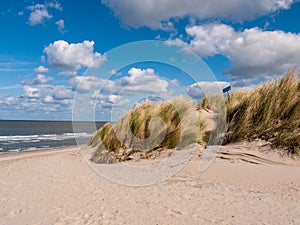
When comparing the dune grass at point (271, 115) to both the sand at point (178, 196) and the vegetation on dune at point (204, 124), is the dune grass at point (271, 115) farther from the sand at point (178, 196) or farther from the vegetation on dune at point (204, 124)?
the sand at point (178, 196)

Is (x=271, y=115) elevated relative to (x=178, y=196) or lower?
elevated

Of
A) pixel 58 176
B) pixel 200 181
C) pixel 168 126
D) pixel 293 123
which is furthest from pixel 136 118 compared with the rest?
pixel 293 123

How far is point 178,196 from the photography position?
5.02 m

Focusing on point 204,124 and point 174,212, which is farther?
point 204,124

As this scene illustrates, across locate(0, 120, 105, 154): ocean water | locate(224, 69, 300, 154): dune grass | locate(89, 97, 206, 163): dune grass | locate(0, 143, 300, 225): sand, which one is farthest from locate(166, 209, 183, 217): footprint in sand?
locate(0, 120, 105, 154): ocean water

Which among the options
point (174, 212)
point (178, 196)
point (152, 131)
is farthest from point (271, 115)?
point (174, 212)

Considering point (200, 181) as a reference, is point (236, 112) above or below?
above

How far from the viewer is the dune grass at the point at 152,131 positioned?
870cm

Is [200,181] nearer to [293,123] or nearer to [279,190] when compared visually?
[279,190]

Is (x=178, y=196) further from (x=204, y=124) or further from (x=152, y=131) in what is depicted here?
(x=204, y=124)

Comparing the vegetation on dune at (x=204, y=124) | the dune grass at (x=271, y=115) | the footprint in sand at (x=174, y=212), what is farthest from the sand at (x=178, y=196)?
the vegetation on dune at (x=204, y=124)

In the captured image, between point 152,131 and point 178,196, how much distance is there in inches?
159

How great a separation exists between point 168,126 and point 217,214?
16.3ft

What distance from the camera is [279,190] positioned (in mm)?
5188
